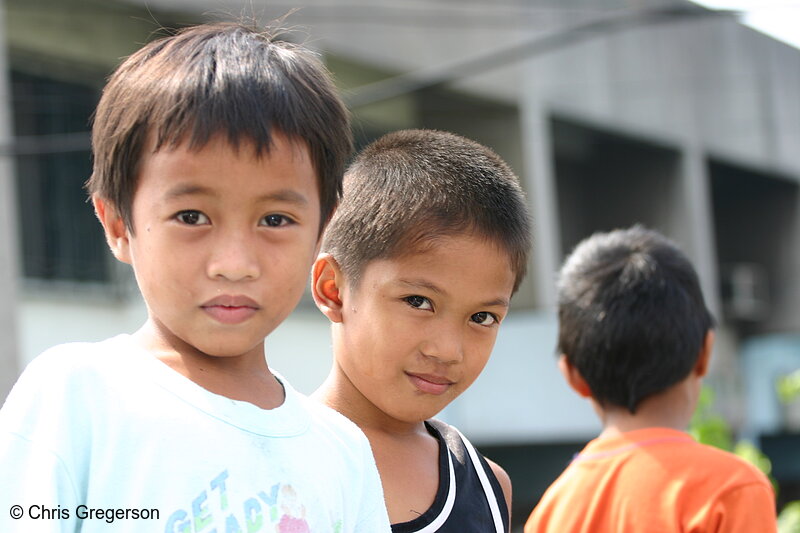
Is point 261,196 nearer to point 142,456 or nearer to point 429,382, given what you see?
point 142,456

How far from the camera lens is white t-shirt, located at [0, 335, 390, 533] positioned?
1.17 metres

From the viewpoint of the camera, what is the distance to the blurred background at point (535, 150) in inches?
321

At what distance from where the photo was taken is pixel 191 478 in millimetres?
1236

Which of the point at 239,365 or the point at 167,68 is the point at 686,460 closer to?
the point at 239,365

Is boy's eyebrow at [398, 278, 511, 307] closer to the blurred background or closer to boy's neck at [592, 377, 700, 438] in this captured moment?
boy's neck at [592, 377, 700, 438]

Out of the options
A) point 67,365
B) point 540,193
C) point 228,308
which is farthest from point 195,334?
point 540,193

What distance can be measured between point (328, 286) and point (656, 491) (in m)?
0.87

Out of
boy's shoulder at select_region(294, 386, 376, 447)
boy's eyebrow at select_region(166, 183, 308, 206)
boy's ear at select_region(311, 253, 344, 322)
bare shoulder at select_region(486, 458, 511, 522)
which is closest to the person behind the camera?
boy's eyebrow at select_region(166, 183, 308, 206)

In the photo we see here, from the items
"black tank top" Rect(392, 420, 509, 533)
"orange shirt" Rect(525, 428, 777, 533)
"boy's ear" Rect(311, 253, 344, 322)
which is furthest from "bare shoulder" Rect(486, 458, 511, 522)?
"boy's ear" Rect(311, 253, 344, 322)

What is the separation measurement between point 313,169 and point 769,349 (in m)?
14.6

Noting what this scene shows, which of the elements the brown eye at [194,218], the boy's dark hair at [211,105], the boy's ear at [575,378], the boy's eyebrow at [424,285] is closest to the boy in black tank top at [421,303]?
the boy's eyebrow at [424,285]

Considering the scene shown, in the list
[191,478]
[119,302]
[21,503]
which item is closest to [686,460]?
[191,478]

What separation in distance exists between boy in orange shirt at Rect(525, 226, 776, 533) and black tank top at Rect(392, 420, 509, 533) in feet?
1.41

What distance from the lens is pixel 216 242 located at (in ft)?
4.25
